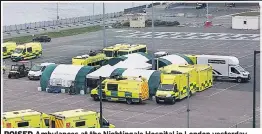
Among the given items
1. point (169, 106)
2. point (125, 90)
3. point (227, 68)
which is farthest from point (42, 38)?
point (169, 106)

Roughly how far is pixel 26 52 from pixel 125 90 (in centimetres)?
1765

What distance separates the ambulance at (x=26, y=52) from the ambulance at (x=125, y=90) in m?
15.8

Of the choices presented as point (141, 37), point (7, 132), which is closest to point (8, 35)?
point (141, 37)

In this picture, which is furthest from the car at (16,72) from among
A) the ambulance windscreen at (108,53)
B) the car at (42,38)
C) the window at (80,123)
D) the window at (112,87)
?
the car at (42,38)

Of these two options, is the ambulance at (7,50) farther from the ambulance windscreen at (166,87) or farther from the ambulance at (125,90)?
the ambulance windscreen at (166,87)

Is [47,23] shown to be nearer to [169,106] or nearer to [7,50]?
[7,50]

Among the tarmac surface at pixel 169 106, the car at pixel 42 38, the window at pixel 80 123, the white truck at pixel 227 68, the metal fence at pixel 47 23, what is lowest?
the tarmac surface at pixel 169 106

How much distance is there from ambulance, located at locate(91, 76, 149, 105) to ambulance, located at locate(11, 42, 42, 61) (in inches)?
621

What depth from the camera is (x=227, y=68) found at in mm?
34844

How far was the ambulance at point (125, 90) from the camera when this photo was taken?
29484 millimetres

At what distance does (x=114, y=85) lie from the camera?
3005cm

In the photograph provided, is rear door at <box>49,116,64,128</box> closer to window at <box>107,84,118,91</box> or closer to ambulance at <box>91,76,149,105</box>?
ambulance at <box>91,76,149,105</box>

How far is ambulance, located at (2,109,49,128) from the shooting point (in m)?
22.1

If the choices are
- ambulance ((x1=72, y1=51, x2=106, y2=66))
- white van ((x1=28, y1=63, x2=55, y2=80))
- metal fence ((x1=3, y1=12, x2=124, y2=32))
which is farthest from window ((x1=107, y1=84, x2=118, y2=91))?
metal fence ((x1=3, y1=12, x2=124, y2=32))
